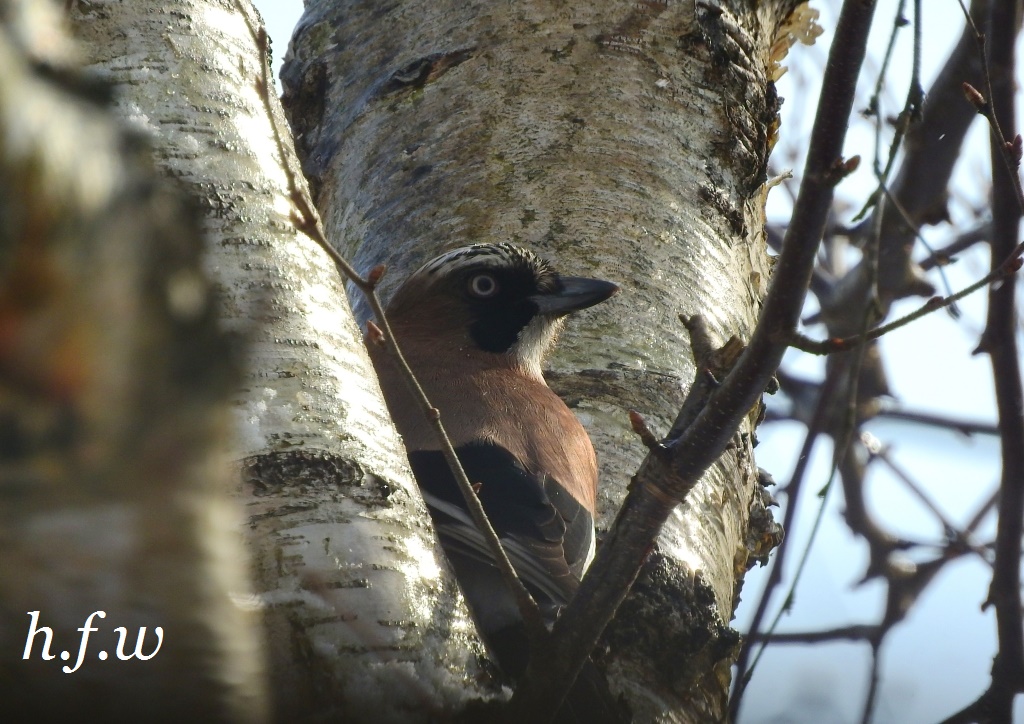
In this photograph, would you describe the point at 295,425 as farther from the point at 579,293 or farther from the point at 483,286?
the point at 483,286

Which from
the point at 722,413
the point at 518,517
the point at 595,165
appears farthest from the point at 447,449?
the point at 595,165

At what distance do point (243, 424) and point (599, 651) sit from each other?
967mm

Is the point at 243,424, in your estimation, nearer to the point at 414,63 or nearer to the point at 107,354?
the point at 107,354

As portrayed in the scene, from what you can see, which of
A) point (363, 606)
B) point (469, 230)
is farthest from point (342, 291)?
point (469, 230)

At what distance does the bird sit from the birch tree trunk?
0.27ft

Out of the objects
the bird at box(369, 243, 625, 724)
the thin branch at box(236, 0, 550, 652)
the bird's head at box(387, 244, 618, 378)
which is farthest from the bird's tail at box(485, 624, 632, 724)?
the bird's head at box(387, 244, 618, 378)

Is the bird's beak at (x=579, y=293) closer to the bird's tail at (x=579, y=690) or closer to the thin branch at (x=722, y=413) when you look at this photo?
the bird's tail at (x=579, y=690)

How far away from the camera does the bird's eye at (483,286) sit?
389 centimetres

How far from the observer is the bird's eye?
3889 millimetres

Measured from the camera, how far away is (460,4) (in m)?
3.82

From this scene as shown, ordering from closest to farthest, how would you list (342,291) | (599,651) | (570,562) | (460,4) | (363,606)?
(363,606) → (342,291) → (599,651) → (570,562) → (460,4)

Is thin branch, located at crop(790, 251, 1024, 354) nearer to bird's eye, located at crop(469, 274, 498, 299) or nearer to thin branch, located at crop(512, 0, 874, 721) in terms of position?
thin branch, located at crop(512, 0, 874, 721)

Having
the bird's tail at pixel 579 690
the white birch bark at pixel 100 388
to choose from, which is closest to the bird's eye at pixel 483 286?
the bird's tail at pixel 579 690

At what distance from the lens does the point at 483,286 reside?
156 inches
